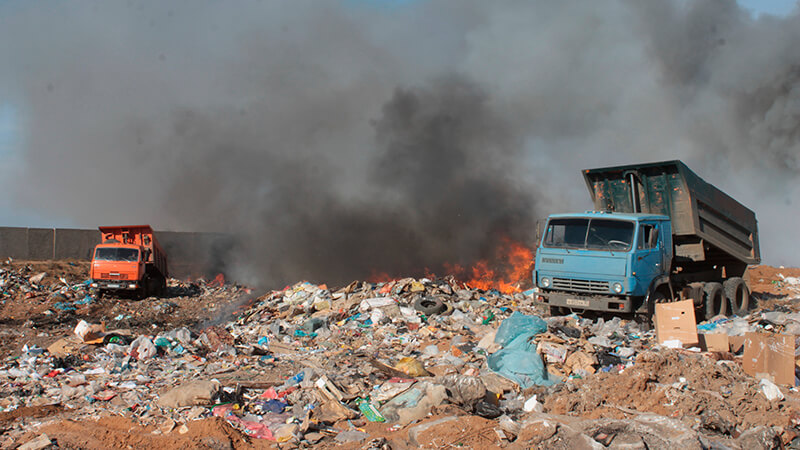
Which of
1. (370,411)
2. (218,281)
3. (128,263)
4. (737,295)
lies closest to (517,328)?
(370,411)

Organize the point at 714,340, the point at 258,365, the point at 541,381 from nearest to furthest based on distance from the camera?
the point at 541,381
the point at 714,340
the point at 258,365

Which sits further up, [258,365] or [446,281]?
[446,281]

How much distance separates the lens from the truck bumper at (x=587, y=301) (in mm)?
8961

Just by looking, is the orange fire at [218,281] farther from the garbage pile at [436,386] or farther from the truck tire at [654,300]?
the truck tire at [654,300]

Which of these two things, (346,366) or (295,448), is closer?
(295,448)

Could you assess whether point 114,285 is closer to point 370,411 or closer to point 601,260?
point 370,411

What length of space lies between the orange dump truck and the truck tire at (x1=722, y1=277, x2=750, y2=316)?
52.1ft

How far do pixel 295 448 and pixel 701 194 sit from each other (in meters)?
9.32

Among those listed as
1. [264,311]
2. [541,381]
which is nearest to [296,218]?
[264,311]

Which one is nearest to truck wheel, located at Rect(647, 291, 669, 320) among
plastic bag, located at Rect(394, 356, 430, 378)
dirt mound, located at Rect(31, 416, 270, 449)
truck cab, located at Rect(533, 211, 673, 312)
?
truck cab, located at Rect(533, 211, 673, 312)

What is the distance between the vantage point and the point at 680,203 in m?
10.5

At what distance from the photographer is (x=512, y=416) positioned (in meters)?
5.38

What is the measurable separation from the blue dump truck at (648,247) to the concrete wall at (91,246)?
16.0 meters

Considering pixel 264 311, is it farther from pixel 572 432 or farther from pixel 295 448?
pixel 572 432
